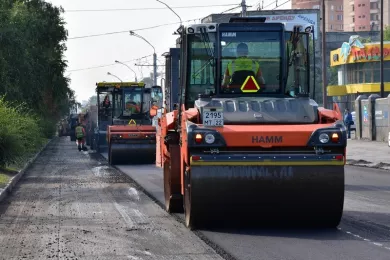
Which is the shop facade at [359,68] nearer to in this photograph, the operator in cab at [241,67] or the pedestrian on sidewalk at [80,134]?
the pedestrian on sidewalk at [80,134]

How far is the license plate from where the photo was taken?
11875 millimetres

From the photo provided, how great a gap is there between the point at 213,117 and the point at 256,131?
60cm

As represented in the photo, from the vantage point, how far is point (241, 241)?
36.9 feet

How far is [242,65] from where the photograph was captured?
13430mm

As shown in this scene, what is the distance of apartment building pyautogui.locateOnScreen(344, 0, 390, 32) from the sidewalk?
403ft

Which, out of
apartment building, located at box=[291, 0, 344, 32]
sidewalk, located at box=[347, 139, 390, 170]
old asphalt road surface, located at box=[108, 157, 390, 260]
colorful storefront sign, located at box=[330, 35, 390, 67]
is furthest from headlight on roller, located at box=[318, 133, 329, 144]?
apartment building, located at box=[291, 0, 344, 32]

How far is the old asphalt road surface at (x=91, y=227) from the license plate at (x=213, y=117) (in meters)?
1.48

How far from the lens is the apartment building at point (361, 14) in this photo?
164 meters

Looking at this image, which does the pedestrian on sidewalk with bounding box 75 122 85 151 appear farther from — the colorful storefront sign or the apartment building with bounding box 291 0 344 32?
the apartment building with bounding box 291 0 344 32

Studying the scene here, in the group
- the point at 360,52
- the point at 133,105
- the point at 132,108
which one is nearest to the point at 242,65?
the point at 132,108

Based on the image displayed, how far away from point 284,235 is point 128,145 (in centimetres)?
2054

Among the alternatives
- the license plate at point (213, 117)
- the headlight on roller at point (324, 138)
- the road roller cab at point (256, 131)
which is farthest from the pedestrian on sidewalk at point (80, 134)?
the headlight on roller at point (324, 138)

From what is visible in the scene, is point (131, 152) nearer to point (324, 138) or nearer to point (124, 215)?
point (124, 215)

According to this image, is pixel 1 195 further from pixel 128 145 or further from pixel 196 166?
pixel 128 145
